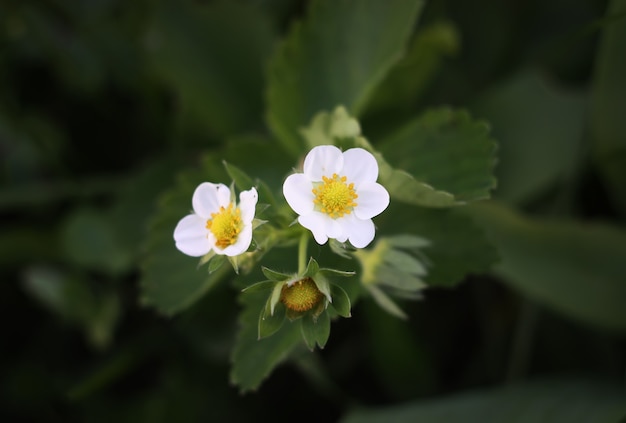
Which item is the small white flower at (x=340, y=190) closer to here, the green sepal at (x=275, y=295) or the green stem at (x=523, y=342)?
the green sepal at (x=275, y=295)

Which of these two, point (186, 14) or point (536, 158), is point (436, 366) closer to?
point (536, 158)

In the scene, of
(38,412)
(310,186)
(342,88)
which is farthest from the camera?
(38,412)

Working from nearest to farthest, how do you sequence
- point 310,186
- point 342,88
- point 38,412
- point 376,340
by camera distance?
point 310,186, point 342,88, point 376,340, point 38,412

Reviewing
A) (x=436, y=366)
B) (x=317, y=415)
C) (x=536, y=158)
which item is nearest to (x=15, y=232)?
(x=317, y=415)

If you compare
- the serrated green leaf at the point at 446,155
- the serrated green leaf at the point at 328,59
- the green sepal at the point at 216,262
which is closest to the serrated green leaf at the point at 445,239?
the serrated green leaf at the point at 446,155

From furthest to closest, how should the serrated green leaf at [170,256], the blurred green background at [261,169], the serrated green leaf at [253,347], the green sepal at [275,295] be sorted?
the blurred green background at [261,169] → the serrated green leaf at [170,256] → the serrated green leaf at [253,347] → the green sepal at [275,295]

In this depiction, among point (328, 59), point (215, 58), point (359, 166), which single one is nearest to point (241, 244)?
point (359, 166)

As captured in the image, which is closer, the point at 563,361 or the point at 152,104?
the point at 563,361

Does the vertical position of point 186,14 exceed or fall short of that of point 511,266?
it exceeds it
